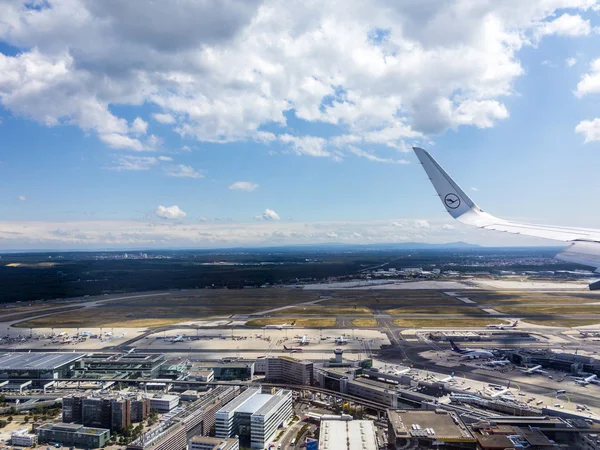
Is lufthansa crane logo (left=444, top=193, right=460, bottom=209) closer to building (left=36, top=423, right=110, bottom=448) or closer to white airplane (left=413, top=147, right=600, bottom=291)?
white airplane (left=413, top=147, right=600, bottom=291)

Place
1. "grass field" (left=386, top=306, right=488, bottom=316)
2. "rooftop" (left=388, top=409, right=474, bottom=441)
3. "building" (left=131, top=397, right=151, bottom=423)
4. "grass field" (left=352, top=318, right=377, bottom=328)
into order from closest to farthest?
"rooftop" (left=388, top=409, right=474, bottom=441)
"building" (left=131, top=397, right=151, bottom=423)
"grass field" (left=352, top=318, right=377, bottom=328)
"grass field" (left=386, top=306, right=488, bottom=316)

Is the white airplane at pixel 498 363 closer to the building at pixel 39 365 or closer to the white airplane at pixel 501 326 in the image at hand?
the white airplane at pixel 501 326

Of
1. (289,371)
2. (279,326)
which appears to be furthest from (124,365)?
(279,326)

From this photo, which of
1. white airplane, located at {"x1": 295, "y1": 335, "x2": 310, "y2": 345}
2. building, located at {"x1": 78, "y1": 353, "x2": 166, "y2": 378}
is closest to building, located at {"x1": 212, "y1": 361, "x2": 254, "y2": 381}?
building, located at {"x1": 78, "y1": 353, "x2": 166, "y2": 378}

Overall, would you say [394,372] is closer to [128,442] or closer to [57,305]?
[128,442]

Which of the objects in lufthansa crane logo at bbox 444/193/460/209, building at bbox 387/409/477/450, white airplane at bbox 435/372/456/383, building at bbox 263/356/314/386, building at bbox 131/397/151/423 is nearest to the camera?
building at bbox 387/409/477/450

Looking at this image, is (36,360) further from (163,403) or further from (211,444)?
(211,444)

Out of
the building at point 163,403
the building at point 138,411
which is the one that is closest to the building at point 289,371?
the building at point 163,403
